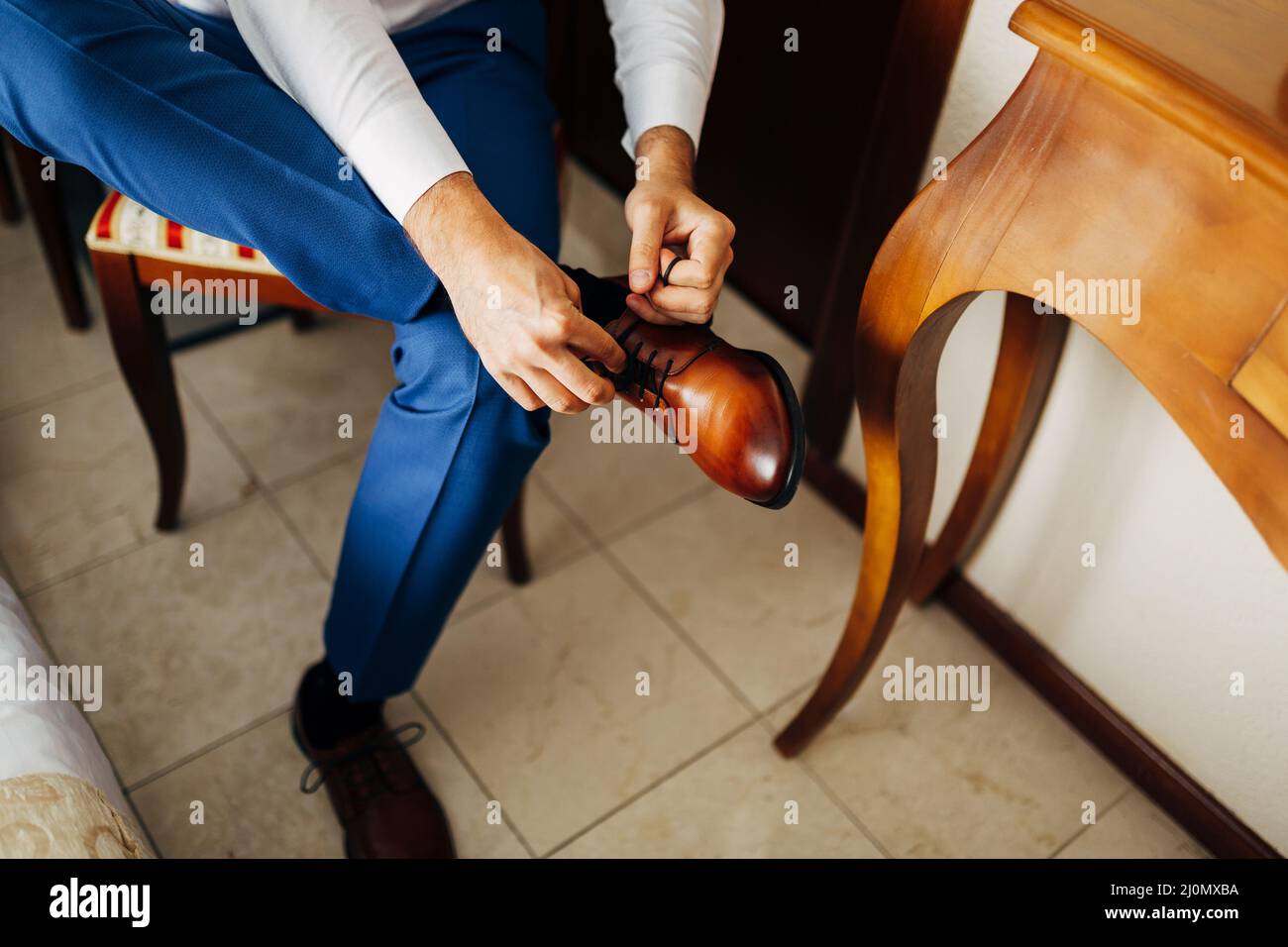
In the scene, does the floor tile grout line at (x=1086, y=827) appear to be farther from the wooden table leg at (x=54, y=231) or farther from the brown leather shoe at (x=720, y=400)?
the wooden table leg at (x=54, y=231)

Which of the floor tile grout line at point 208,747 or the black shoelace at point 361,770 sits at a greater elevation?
the black shoelace at point 361,770

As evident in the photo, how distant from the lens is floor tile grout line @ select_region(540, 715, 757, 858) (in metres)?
1.15

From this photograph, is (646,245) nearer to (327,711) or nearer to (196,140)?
(196,140)

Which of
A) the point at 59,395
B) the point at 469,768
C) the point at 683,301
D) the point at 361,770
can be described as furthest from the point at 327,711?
the point at 59,395

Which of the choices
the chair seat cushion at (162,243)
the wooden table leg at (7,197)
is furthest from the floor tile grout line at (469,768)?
the wooden table leg at (7,197)

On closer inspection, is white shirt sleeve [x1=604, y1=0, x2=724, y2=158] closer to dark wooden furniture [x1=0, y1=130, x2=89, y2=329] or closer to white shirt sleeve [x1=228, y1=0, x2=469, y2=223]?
white shirt sleeve [x1=228, y1=0, x2=469, y2=223]

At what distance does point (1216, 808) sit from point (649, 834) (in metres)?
0.63

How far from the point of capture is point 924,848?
1.18 meters

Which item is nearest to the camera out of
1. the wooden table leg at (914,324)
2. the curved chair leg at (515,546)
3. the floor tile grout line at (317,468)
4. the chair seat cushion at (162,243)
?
the wooden table leg at (914,324)

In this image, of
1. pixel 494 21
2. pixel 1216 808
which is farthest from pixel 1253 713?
pixel 494 21

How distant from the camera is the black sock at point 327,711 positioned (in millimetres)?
1131

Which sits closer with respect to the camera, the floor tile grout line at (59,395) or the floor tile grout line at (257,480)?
the floor tile grout line at (257,480)
